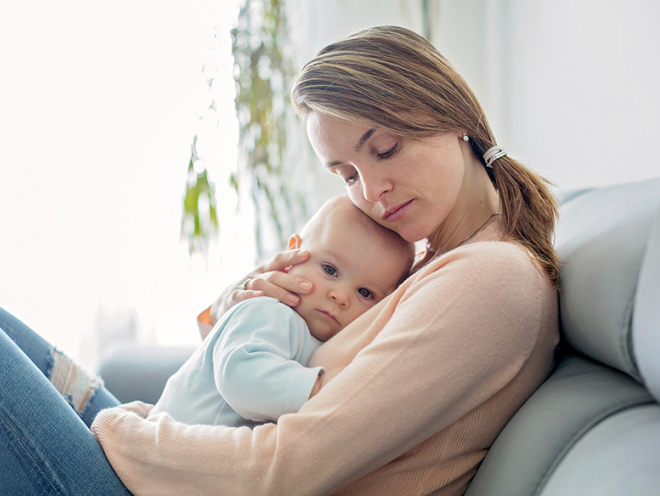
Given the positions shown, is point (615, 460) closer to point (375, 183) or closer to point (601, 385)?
point (601, 385)

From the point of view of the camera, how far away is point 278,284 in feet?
3.66

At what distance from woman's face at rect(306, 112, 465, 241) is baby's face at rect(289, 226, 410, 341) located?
66mm

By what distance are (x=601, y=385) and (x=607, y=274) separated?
0.15 metres

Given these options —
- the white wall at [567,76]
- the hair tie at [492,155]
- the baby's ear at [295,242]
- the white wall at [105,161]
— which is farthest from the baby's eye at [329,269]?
the white wall at [105,161]

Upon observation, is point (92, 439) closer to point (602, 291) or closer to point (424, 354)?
point (424, 354)

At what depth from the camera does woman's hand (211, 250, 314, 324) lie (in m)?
1.08

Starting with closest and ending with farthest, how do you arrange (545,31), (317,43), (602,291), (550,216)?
(602,291), (550,216), (545,31), (317,43)

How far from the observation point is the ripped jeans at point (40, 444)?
0.81 meters

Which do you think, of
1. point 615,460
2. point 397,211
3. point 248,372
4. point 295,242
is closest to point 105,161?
point 295,242

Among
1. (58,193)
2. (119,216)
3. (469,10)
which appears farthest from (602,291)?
(469,10)

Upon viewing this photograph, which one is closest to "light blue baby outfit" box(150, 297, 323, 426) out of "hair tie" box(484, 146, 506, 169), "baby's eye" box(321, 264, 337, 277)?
"baby's eye" box(321, 264, 337, 277)

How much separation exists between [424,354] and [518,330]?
0.15 meters

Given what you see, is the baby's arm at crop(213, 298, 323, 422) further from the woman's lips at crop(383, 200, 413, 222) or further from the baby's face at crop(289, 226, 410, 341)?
the woman's lips at crop(383, 200, 413, 222)

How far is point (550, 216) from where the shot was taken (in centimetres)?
108
